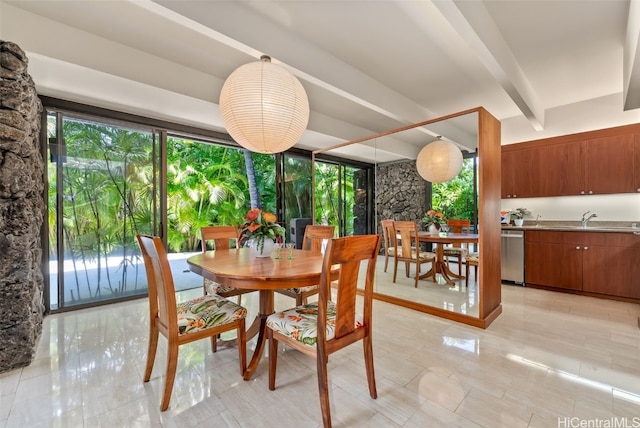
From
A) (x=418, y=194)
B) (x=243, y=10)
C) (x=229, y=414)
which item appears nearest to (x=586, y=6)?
(x=418, y=194)

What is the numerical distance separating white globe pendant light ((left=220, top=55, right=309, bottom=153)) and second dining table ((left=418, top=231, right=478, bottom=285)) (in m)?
2.18

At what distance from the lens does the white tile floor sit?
1503 mm

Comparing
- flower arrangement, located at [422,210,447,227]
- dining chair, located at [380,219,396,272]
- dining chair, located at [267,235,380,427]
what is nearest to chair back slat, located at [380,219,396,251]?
dining chair, located at [380,219,396,272]

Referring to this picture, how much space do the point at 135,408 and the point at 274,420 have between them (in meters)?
0.80

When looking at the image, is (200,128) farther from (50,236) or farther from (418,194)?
(418,194)

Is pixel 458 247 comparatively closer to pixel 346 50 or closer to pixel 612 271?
pixel 612 271

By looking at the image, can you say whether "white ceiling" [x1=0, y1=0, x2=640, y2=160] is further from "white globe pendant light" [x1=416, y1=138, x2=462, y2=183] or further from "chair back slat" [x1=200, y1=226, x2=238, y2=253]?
"chair back slat" [x1=200, y1=226, x2=238, y2=253]

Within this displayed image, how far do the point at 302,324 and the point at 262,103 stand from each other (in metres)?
1.43

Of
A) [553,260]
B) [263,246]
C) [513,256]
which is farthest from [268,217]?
[553,260]

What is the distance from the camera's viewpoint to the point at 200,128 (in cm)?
416

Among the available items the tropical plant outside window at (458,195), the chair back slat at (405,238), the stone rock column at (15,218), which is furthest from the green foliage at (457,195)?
the stone rock column at (15,218)

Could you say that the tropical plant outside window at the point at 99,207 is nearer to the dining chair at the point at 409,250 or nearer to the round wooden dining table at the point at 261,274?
the round wooden dining table at the point at 261,274

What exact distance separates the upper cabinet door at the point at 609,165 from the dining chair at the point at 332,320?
13.4ft

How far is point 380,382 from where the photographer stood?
181cm
